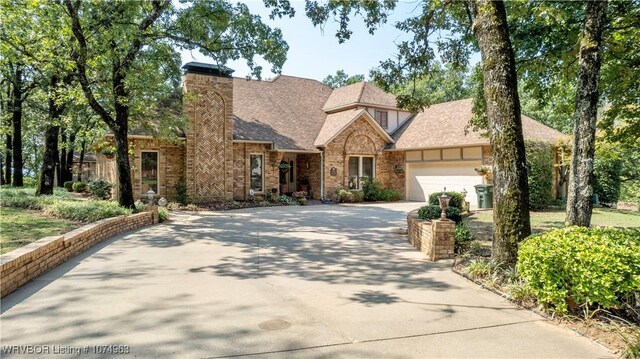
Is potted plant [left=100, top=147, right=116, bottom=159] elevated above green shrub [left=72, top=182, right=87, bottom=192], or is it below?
above

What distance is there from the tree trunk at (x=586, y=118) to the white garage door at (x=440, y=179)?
1257 centimetres

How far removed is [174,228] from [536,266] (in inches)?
378

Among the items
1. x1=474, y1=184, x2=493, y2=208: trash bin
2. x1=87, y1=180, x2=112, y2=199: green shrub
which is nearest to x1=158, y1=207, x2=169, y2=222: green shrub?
x1=87, y1=180, x2=112, y2=199: green shrub

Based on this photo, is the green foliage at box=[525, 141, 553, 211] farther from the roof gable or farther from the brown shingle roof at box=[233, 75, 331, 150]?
the brown shingle roof at box=[233, 75, 331, 150]

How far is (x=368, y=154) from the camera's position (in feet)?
72.6

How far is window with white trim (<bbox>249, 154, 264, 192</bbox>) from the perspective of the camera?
19703 millimetres

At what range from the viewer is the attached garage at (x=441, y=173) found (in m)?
18.4

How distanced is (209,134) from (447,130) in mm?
11993

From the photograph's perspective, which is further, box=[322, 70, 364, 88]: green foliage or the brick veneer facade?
box=[322, 70, 364, 88]: green foliage

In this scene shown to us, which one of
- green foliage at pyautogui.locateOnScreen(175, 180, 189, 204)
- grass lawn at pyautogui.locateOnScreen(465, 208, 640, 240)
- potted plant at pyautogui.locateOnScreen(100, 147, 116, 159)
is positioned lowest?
grass lawn at pyautogui.locateOnScreen(465, 208, 640, 240)

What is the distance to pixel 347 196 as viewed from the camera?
2055cm

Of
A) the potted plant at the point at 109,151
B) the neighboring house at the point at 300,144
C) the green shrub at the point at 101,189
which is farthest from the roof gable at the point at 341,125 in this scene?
the green shrub at the point at 101,189

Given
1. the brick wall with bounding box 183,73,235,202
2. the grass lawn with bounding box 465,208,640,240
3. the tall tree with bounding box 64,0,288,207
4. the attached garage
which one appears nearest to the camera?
the grass lawn with bounding box 465,208,640,240

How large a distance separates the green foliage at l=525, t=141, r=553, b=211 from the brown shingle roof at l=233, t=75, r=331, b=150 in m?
10.4
